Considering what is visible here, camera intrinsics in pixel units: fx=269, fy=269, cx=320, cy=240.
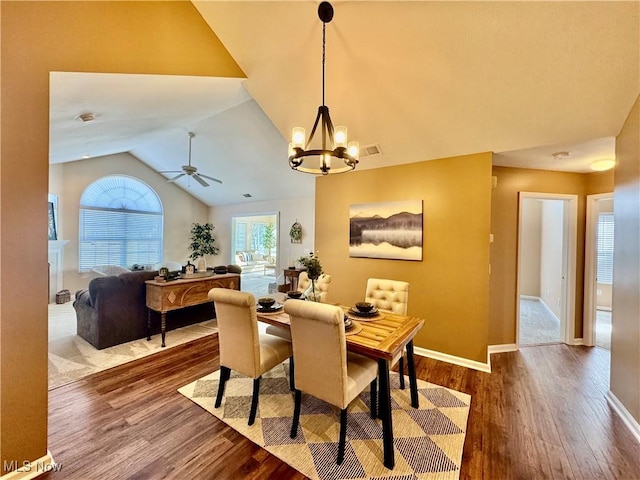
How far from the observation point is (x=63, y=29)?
5.88 ft

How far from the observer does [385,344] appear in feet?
6.16

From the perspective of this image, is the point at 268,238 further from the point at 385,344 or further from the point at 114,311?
the point at 385,344

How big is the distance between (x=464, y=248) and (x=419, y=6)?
2398mm

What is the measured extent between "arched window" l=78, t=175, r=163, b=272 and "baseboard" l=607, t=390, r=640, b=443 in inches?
368

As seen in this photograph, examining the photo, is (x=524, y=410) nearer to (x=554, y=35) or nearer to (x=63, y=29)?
(x=554, y=35)

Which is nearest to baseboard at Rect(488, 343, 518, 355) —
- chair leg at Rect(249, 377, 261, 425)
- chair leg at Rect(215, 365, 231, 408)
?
chair leg at Rect(249, 377, 261, 425)

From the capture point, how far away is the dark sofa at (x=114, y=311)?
344 centimetres

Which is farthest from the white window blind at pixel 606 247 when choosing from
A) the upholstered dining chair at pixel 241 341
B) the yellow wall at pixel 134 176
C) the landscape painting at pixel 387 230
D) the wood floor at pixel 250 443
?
the yellow wall at pixel 134 176

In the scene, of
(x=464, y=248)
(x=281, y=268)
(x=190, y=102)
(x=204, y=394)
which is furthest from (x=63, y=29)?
(x=281, y=268)

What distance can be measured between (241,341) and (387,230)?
7.98 ft

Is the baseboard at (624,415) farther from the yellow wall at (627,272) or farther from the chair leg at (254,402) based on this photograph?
the chair leg at (254,402)

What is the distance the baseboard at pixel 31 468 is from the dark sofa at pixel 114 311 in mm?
1994

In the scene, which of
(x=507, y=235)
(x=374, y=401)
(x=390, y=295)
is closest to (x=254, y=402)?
(x=374, y=401)

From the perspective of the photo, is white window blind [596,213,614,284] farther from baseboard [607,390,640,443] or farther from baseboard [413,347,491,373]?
baseboard [413,347,491,373]
